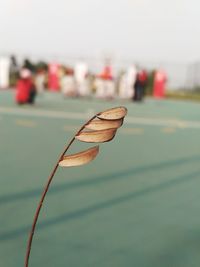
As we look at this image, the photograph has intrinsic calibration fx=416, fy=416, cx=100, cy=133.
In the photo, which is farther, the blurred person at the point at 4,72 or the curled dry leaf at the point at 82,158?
the blurred person at the point at 4,72

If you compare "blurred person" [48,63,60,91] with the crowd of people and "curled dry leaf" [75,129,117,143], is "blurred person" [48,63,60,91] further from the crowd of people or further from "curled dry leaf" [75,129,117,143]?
"curled dry leaf" [75,129,117,143]

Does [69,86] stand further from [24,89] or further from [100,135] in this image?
[100,135]

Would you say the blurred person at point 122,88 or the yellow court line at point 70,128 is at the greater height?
the yellow court line at point 70,128

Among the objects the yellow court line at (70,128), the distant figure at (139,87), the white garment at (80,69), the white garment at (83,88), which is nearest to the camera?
the yellow court line at (70,128)

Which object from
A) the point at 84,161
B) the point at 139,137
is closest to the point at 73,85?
the point at 139,137

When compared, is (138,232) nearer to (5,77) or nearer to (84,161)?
(84,161)

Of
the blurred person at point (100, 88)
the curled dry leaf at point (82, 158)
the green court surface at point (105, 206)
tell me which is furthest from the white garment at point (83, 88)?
the curled dry leaf at point (82, 158)

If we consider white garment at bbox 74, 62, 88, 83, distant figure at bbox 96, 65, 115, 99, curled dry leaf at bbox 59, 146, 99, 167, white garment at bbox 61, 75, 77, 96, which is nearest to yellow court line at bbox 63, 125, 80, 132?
curled dry leaf at bbox 59, 146, 99, 167

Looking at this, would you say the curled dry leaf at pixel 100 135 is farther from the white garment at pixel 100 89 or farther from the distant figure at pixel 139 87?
the white garment at pixel 100 89

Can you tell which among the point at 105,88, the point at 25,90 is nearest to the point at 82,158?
the point at 25,90
